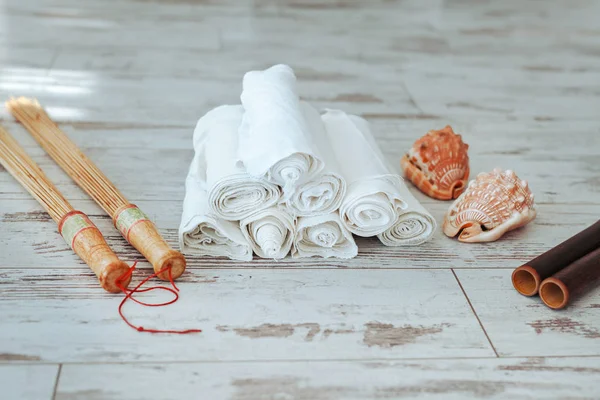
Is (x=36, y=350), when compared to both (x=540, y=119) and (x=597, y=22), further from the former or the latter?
(x=597, y=22)

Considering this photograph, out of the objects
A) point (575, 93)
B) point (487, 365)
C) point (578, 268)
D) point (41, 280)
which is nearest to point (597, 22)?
point (575, 93)

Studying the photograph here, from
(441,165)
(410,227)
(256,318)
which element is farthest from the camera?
(441,165)

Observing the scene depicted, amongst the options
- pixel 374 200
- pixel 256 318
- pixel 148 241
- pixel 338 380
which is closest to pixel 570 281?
pixel 374 200

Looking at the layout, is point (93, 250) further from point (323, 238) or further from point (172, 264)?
point (323, 238)

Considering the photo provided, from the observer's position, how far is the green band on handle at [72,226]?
154 cm

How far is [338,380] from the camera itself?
129 cm

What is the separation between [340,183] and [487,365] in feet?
1.58

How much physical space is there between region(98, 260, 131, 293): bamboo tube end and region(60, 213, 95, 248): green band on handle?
0.45ft

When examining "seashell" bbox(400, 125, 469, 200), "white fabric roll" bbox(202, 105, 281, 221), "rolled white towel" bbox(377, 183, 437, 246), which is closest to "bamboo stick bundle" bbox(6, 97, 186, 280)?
"white fabric roll" bbox(202, 105, 281, 221)

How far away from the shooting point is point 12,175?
1.87m

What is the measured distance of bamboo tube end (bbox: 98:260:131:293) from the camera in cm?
144

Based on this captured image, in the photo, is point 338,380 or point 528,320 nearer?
point 338,380

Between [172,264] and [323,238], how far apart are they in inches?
13.3

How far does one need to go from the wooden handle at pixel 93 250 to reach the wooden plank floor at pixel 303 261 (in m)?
0.05
